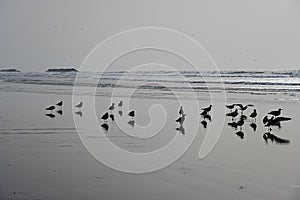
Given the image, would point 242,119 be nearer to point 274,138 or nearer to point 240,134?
point 240,134

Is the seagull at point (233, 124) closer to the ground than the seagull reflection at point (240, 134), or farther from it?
farther from it

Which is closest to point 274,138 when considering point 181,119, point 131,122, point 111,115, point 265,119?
point 265,119

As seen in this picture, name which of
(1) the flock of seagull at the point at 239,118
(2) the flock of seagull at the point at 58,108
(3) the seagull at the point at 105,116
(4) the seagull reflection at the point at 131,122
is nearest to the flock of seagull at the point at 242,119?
(1) the flock of seagull at the point at 239,118

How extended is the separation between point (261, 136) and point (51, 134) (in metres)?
1.04

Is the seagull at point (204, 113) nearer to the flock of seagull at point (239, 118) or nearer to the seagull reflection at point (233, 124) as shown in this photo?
the flock of seagull at point (239, 118)

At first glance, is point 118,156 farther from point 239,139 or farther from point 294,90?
point 294,90

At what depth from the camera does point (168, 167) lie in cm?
152

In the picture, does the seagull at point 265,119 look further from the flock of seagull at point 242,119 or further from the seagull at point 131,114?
the seagull at point 131,114

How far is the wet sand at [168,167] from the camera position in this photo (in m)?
1.50

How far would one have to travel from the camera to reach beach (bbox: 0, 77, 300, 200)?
1.50 m

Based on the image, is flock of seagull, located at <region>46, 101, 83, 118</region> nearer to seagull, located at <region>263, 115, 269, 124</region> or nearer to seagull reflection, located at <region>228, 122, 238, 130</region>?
seagull reflection, located at <region>228, 122, 238, 130</region>

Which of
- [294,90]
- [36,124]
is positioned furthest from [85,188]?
[294,90]

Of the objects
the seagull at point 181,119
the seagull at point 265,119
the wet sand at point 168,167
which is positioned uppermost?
the seagull at point 265,119

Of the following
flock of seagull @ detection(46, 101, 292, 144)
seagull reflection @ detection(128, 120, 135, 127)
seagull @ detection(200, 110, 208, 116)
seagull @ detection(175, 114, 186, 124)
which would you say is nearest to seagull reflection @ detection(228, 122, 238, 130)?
flock of seagull @ detection(46, 101, 292, 144)
